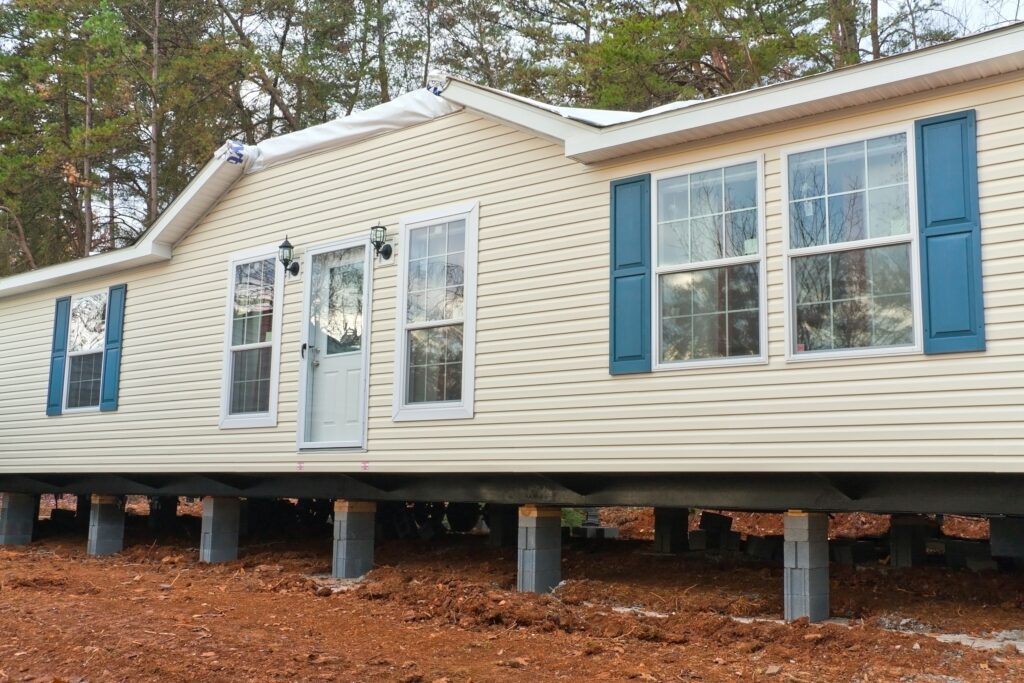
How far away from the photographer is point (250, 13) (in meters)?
22.7

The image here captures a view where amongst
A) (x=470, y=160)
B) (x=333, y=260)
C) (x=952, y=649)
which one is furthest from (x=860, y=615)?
(x=333, y=260)

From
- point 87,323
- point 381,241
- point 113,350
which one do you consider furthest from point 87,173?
point 381,241

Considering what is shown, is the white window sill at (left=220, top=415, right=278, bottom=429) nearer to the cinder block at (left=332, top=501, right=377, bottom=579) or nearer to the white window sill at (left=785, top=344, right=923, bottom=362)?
the cinder block at (left=332, top=501, right=377, bottom=579)

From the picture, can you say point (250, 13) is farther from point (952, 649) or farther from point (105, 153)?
point (952, 649)

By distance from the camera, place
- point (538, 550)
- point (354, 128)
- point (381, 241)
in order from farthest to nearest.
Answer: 1. point (354, 128)
2. point (381, 241)
3. point (538, 550)

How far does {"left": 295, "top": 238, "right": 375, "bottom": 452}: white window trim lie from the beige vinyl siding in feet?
0.24

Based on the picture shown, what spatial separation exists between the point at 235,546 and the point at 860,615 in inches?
290

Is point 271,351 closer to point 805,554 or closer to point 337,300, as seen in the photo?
point 337,300

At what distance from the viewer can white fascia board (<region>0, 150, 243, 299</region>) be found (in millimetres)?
11242

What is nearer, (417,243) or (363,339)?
(417,243)

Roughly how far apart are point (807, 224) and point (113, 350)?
8929 mm

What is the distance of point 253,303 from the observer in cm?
1102

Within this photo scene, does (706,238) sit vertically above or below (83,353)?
above

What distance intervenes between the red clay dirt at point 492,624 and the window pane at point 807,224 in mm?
2547
